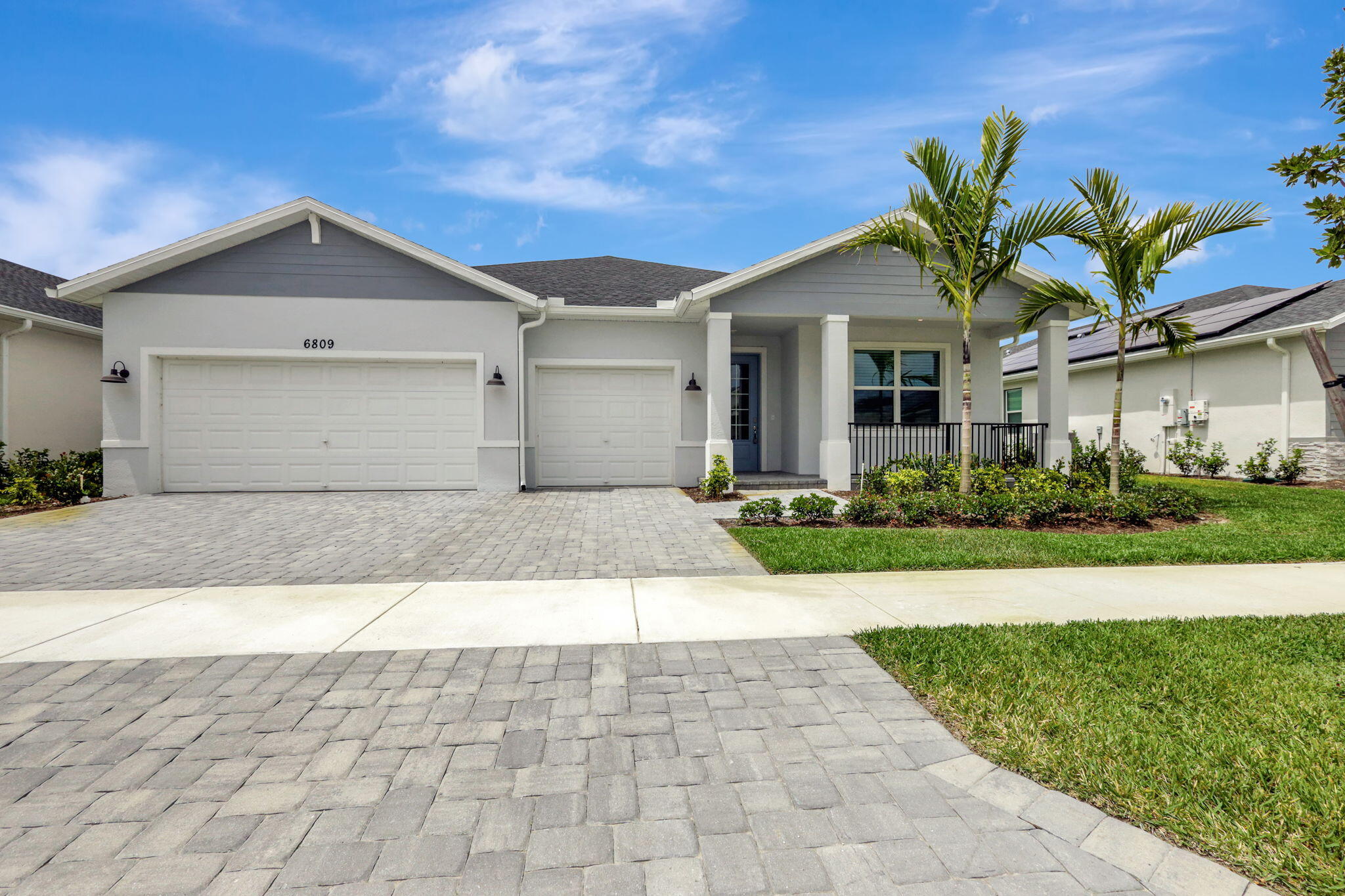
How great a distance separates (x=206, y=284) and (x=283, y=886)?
12.4m

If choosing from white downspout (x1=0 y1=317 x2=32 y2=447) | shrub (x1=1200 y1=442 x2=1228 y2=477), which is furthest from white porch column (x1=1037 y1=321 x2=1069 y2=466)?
white downspout (x1=0 y1=317 x2=32 y2=447)

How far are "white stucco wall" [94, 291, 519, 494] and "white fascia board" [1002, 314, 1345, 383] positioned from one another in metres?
13.3

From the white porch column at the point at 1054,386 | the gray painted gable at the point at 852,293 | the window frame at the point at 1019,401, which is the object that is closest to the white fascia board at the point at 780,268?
the gray painted gable at the point at 852,293

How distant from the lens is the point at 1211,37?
9.34 meters

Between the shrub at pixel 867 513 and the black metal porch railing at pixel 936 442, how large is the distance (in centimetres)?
386

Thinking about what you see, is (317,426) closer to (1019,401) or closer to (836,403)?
(836,403)

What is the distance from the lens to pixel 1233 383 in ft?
45.4

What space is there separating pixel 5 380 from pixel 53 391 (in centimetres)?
112

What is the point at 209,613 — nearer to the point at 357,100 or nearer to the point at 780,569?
the point at 780,569

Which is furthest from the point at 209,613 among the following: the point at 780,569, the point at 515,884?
the point at 780,569

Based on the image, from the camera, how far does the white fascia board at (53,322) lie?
1101 centimetres

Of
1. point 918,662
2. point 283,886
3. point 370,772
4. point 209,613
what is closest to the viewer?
point 283,886

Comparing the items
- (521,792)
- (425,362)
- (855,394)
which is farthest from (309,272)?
(521,792)

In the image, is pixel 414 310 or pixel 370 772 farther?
pixel 414 310
